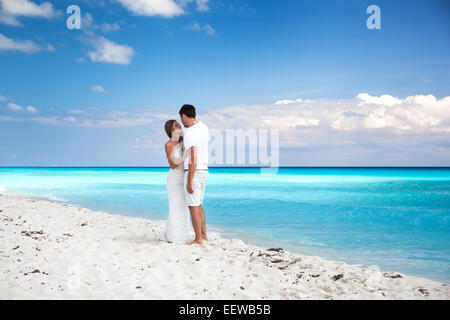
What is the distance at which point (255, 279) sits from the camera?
380 cm

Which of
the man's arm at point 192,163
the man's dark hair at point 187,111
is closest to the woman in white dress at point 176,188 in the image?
the man's arm at point 192,163

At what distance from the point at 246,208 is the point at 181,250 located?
8468 millimetres

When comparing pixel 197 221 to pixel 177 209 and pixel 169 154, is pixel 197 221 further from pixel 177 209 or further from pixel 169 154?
pixel 169 154

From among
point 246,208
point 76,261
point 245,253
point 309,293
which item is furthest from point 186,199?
point 246,208

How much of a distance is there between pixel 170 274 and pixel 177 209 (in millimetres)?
1513

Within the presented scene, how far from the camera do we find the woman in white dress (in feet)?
16.6

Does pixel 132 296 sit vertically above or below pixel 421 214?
above

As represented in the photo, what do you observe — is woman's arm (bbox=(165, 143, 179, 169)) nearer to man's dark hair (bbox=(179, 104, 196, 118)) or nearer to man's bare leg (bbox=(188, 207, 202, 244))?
man's dark hair (bbox=(179, 104, 196, 118))

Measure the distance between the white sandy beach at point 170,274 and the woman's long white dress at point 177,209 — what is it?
26 centimetres

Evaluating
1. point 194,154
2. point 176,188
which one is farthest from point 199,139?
point 176,188

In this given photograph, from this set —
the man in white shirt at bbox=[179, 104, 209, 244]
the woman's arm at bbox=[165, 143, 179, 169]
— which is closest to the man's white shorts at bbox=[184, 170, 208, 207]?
the man in white shirt at bbox=[179, 104, 209, 244]

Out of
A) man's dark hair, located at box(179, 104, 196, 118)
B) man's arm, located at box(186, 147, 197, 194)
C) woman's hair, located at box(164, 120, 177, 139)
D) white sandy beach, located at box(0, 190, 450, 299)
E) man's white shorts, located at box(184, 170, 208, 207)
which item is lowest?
white sandy beach, located at box(0, 190, 450, 299)

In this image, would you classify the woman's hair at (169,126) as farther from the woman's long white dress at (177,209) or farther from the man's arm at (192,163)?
the man's arm at (192,163)

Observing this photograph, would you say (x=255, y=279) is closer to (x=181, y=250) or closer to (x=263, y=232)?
(x=181, y=250)
